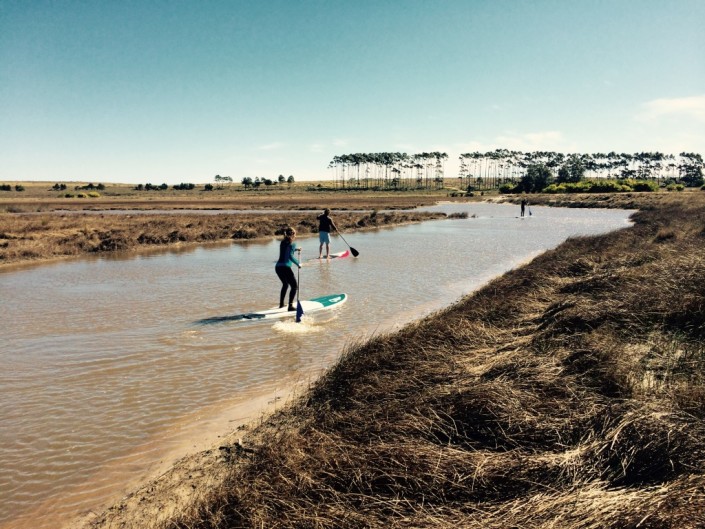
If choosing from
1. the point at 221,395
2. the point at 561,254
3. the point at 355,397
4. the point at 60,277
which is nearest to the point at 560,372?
the point at 355,397

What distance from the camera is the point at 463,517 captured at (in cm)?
337

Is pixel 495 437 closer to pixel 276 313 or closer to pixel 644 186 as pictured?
pixel 276 313

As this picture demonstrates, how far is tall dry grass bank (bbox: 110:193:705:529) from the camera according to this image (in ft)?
11.3

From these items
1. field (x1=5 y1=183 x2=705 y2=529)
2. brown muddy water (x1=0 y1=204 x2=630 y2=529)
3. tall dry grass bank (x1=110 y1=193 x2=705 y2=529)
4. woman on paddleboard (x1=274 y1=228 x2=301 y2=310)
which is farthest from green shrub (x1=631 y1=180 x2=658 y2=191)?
woman on paddleboard (x1=274 y1=228 x2=301 y2=310)

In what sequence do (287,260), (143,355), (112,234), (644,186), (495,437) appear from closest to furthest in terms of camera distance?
(495,437)
(143,355)
(287,260)
(112,234)
(644,186)

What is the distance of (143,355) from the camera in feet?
29.8

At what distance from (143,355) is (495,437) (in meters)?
7.27

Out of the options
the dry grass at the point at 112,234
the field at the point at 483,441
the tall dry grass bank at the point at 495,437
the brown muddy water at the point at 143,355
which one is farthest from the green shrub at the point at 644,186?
the tall dry grass bank at the point at 495,437

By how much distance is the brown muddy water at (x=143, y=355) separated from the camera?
543 centimetres

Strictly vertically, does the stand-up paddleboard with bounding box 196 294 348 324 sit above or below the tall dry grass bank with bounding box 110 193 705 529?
below

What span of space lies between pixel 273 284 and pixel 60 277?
9.20 metres

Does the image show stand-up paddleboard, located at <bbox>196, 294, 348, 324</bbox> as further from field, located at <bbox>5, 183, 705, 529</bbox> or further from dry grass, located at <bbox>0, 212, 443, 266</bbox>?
dry grass, located at <bbox>0, 212, 443, 266</bbox>

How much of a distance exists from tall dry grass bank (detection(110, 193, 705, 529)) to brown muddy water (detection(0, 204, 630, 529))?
3.15ft

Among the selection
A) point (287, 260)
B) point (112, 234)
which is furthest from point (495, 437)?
point (112, 234)
